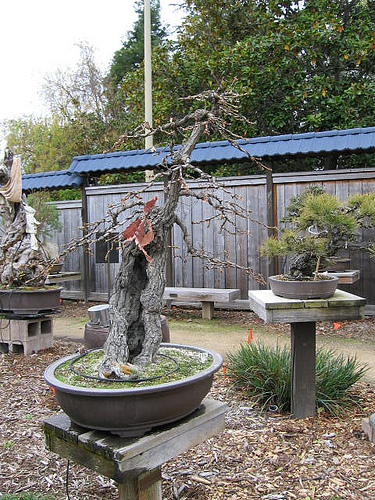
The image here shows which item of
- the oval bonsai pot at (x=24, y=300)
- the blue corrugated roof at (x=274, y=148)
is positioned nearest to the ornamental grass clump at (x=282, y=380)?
the oval bonsai pot at (x=24, y=300)

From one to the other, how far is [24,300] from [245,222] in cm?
333

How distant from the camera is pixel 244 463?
253 cm

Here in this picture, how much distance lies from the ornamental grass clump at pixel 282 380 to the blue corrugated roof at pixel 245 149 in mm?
3198

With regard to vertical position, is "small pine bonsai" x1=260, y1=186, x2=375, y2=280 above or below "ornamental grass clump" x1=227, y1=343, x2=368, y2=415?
above

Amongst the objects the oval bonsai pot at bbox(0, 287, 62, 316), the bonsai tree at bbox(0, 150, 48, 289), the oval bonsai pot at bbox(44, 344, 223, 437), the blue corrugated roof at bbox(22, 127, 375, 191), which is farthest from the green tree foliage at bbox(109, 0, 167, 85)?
the oval bonsai pot at bbox(44, 344, 223, 437)

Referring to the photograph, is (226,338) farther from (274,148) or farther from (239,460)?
(239,460)

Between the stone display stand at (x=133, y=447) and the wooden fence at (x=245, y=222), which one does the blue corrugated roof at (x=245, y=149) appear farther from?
the stone display stand at (x=133, y=447)

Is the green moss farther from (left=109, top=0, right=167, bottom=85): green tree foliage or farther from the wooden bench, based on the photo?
(left=109, top=0, right=167, bottom=85): green tree foliage

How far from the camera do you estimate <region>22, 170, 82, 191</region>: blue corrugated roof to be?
815cm

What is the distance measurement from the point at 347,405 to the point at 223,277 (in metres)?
3.81

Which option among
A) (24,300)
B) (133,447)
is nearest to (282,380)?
(133,447)

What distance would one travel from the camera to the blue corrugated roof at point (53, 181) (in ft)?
26.7

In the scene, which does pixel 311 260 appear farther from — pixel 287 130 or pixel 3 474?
pixel 287 130

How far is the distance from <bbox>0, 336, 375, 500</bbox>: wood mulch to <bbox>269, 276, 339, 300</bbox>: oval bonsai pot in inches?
31.3
